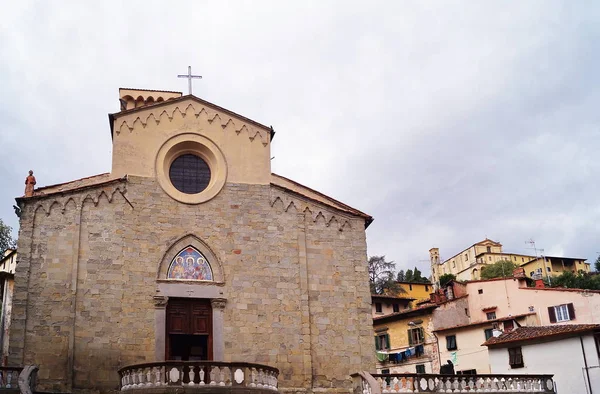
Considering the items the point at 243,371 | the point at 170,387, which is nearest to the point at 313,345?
the point at 243,371

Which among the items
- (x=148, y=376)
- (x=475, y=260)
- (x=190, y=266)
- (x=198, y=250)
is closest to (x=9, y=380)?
(x=148, y=376)

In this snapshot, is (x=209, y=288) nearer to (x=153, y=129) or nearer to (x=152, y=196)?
(x=152, y=196)

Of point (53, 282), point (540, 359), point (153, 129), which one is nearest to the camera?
point (53, 282)

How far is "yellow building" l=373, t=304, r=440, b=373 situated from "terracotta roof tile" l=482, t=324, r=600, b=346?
925 centimetres

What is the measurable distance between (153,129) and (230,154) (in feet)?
8.14

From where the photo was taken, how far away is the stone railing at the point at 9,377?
13750 mm

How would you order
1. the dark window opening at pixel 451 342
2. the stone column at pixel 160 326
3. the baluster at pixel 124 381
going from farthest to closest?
the dark window opening at pixel 451 342
the stone column at pixel 160 326
the baluster at pixel 124 381

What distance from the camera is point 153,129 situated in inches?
756

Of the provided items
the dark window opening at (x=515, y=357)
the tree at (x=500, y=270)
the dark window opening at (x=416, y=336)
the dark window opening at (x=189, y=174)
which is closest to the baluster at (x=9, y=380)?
the dark window opening at (x=189, y=174)

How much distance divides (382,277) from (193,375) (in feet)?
156

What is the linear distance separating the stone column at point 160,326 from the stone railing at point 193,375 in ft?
7.60

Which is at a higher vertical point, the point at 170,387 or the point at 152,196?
the point at 152,196

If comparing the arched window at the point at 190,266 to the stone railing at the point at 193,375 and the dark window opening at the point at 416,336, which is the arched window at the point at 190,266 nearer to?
the stone railing at the point at 193,375

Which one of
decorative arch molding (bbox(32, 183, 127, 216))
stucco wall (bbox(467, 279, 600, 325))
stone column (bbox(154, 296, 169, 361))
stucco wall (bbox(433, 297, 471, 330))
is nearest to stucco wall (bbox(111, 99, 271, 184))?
decorative arch molding (bbox(32, 183, 127, 216))
